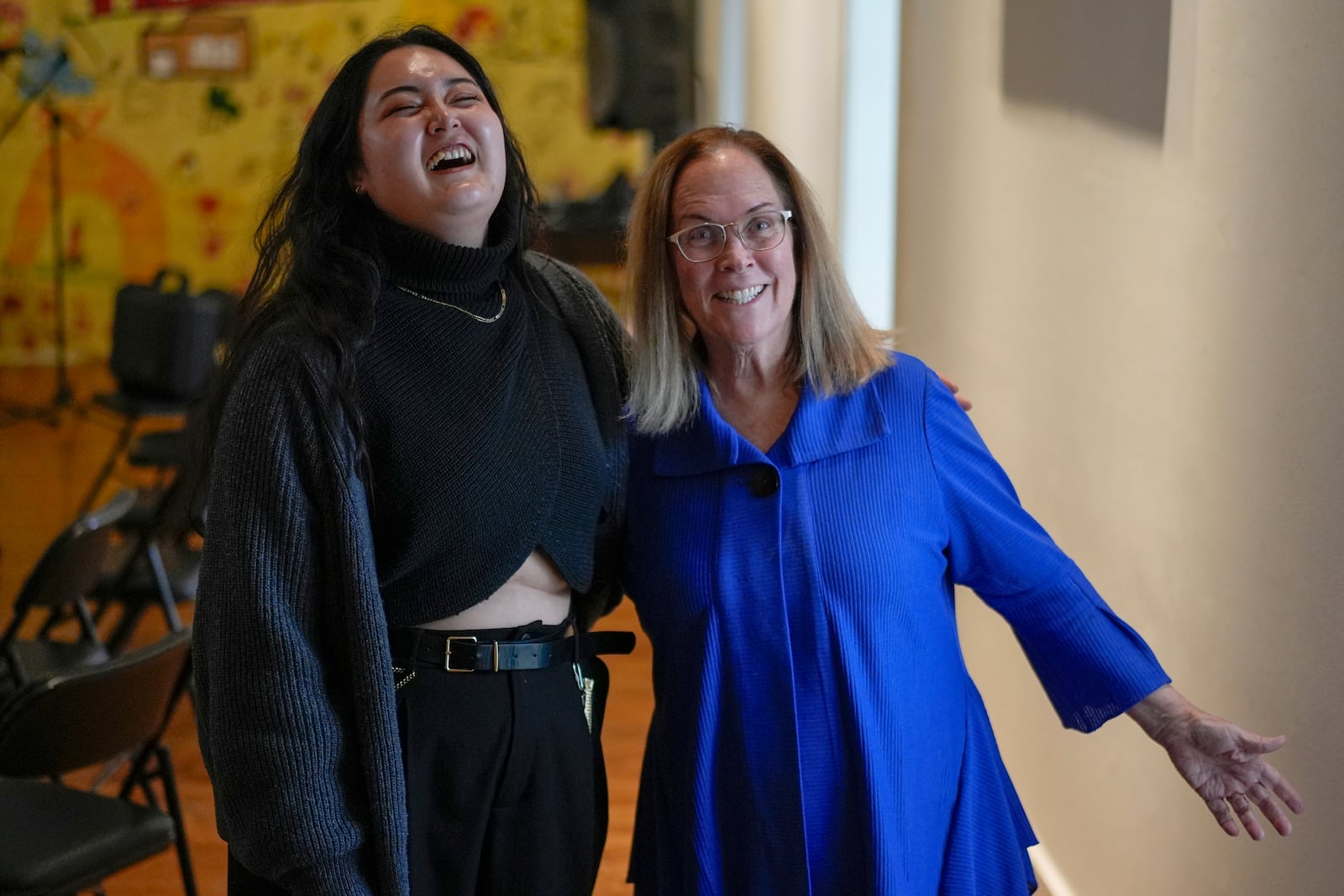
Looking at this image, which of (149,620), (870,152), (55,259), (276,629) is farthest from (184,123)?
(276,629)

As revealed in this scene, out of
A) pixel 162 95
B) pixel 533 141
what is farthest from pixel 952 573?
pixel 162 95

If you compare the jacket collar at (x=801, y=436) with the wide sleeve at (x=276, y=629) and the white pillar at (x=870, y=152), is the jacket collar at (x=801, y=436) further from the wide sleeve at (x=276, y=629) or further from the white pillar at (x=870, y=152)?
the white pillar at (x=870, y=152)

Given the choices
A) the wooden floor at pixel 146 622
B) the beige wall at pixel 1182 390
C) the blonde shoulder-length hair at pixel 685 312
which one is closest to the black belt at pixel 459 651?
the blonde shoulder-length hair at pixel 685 312

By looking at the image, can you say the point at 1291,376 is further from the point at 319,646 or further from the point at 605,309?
the point at 319,646

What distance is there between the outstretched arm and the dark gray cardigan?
937mm

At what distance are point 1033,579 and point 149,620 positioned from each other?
407cm

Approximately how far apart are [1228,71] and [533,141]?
8.31 metres

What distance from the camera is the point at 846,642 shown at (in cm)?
165

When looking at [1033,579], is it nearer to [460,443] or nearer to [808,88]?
[460,443]

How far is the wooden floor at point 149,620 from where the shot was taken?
325cm

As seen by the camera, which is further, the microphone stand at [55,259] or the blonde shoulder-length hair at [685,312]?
the microphone stand at [55,259]

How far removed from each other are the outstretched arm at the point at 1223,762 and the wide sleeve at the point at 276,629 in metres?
0.99

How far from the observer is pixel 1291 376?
1629 millimetres

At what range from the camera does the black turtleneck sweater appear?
1656mm
